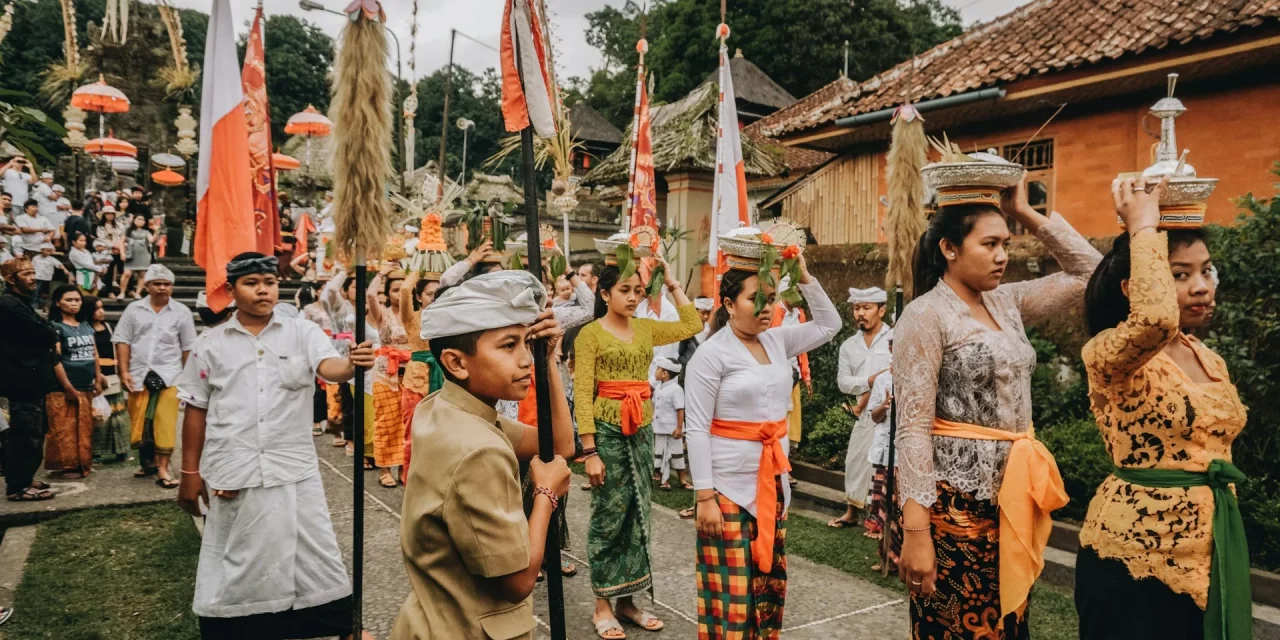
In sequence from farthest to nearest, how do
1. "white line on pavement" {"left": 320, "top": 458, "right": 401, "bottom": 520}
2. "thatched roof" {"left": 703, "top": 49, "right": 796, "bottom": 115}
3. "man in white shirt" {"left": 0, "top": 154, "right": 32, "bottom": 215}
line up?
"thatched roof" {"left": 703, "top": 49, "right": 796, "bottom": 115}, "man in white shirt" {"left": 0, "top": 154, "right": 32, "bottom": 215}, "white line on pavement" {"left": 320, "top": 458, "right": 401, "bottom": 520}

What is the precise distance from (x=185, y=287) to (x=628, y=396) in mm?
16445

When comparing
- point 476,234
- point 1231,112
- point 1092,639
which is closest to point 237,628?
point 476,234

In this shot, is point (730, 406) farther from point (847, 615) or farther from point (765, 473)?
point (847, 615)

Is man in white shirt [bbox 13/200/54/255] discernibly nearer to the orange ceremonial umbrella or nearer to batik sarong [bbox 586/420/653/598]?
the orange ceremonial umbrella

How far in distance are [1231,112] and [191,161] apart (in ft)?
89.8

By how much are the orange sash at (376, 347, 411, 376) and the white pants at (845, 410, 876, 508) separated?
4.27 metres

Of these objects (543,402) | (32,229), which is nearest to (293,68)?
(32,229)

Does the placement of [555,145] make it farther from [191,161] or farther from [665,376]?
[191,161]

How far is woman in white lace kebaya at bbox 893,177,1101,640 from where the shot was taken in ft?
8.36

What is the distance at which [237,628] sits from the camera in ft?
11.9

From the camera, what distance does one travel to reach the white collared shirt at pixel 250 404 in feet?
12.0

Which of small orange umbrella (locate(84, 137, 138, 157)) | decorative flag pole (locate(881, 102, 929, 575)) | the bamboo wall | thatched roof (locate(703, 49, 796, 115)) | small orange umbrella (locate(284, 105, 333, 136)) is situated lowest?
decorative flag pole (locate(881, 102, 929, 575))

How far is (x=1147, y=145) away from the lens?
9438mm

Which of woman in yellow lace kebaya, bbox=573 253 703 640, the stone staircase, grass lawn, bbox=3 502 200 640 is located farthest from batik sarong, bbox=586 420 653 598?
the stone staircase
